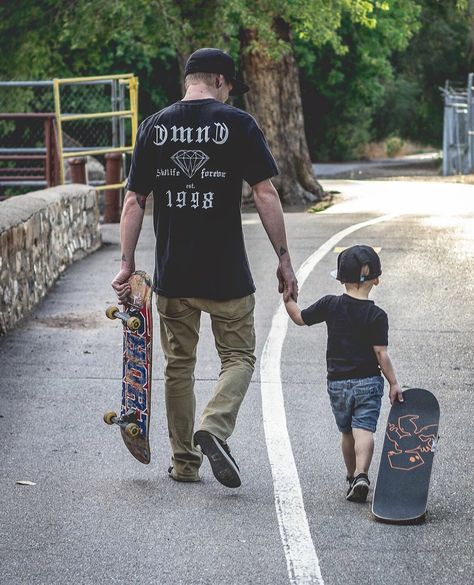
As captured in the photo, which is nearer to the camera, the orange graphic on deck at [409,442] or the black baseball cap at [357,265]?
the orange graphic on deck at [409,442]

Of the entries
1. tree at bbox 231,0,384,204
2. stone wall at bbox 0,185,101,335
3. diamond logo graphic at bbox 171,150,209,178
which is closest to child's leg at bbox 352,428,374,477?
diamond logo graphic at bbox 171,150,209,178

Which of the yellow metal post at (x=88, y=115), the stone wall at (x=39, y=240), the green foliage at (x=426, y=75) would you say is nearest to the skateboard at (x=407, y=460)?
the stone wall at (x=39, y=240)

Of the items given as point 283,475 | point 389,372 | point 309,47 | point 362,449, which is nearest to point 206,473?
point 283,475

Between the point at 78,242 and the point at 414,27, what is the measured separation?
69.9 ft

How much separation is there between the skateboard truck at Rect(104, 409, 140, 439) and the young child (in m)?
0.96

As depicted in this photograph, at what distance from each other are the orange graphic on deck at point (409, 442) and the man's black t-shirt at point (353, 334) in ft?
0.93

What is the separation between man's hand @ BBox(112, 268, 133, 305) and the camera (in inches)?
255

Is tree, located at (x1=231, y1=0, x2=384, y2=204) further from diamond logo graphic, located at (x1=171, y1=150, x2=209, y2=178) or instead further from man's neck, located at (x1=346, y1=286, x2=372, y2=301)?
man's neck, located at (x1=346, y1=286, x2=372, y2=301)

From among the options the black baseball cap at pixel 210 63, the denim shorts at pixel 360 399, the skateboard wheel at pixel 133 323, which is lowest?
the denim shorts at pixel 360 399

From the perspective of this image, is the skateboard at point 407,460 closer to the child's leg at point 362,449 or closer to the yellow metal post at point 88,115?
the child's leg at point 362,449

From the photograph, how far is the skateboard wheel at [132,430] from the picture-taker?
6.40 m

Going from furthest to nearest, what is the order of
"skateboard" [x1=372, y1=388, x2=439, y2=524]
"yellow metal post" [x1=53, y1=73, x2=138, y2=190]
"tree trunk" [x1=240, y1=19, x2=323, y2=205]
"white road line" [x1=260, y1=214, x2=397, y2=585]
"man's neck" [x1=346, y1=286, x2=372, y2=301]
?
"tree trunk" [x1=240, y1=19, x2=323, y2=205] → "yellow metal post" [x1=53, y1=73, x2=138, y2=190] → "man's neck" [x1=346, y1=286, x2=372, y2=301] → "skateboard" [x1=372, y1=388, x2=439, y2=524] → "white road line" [x1=260, y1=214, x2=397, y2=585]

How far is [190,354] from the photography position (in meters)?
6.52

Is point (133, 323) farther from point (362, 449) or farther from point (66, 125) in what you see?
point (66, 125)
